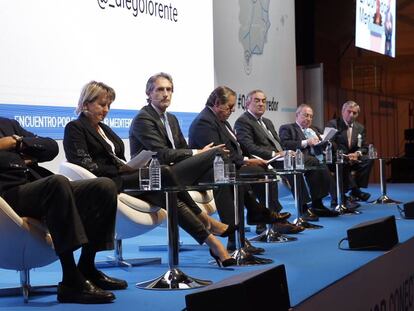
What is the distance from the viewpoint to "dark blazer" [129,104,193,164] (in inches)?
185

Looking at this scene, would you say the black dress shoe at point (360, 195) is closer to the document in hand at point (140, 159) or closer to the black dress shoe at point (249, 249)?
the black dress shoe at point (249, 249)

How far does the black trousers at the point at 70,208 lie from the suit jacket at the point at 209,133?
6.19ft

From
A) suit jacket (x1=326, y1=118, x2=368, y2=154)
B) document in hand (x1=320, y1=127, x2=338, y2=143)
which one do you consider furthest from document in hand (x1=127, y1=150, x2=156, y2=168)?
suit jacket (x1=326, y1=118, x2=368, y2=154)

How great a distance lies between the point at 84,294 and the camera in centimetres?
307

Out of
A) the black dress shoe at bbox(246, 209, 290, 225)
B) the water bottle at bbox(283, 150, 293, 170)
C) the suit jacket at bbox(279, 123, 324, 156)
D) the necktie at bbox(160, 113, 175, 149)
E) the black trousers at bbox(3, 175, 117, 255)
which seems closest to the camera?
the black trousers at bbox(3, 175, 117, 255)

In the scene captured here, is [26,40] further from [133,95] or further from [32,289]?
[32,289]

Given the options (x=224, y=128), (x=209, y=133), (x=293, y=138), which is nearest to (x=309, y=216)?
(x=293, y=138)

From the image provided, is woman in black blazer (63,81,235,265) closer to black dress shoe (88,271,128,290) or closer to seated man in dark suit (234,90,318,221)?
black dress shoe (88,271,128,290)

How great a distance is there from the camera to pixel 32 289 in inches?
133

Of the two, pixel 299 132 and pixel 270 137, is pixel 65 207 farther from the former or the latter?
pixel 299 132

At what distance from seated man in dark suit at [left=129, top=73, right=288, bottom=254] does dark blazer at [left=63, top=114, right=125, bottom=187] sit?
0.52m

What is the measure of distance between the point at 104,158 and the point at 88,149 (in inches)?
4.5

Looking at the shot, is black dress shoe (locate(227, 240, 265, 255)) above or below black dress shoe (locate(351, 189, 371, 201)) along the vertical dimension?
above

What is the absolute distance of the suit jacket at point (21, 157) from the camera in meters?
3.17
